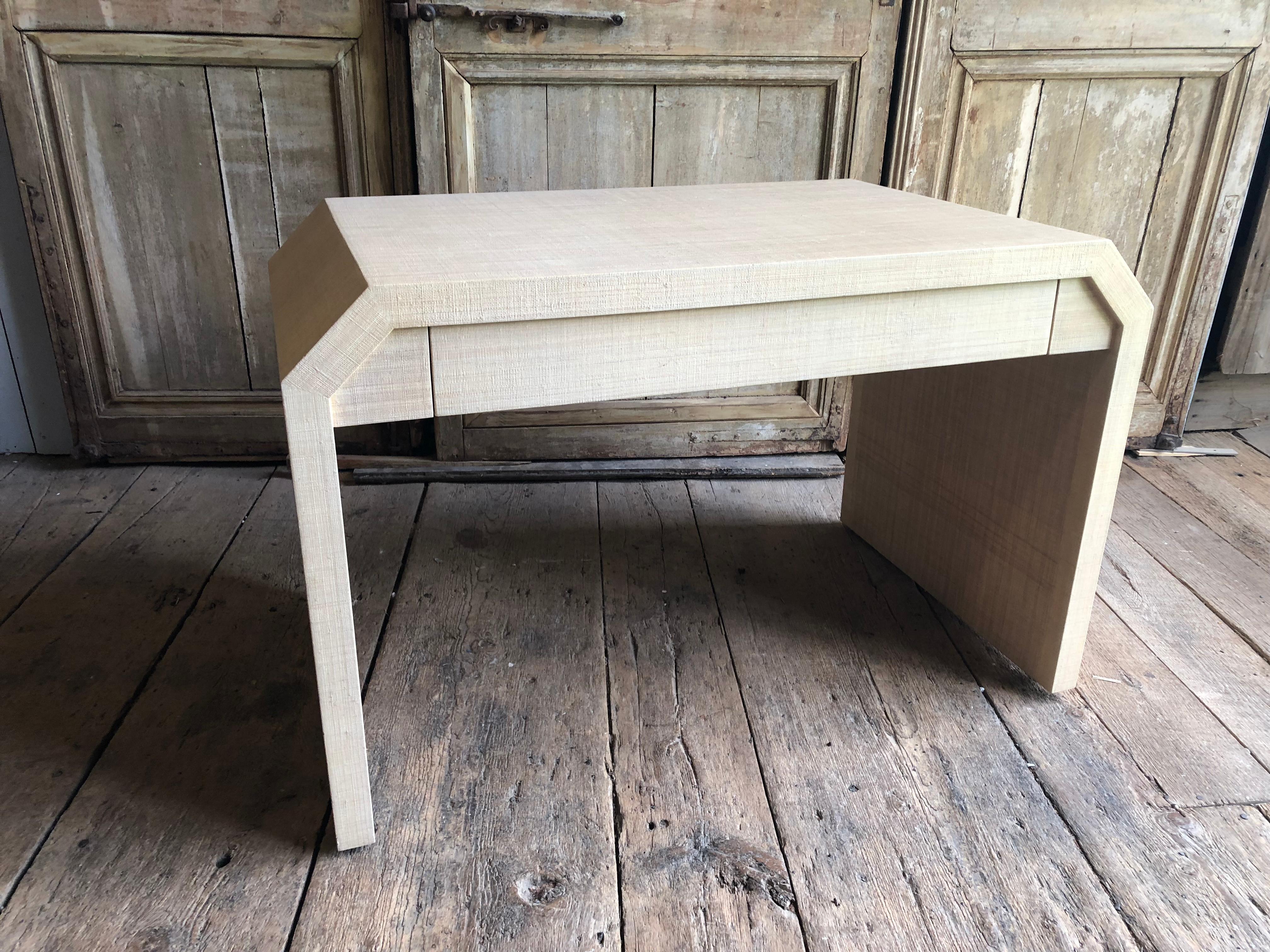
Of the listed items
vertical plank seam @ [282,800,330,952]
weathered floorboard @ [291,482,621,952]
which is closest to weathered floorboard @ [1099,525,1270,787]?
weathered floorboard @ [291,482,621,952]

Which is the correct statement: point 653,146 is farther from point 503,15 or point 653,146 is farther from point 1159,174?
point 1159,174

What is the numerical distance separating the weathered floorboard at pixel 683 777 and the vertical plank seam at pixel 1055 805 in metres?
0.29

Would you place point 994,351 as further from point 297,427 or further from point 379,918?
point 379,918

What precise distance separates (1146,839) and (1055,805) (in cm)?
9

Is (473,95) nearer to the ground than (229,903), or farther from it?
farther from it

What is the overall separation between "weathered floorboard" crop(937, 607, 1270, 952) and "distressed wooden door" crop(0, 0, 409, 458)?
1318mm

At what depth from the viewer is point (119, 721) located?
41.7 inches

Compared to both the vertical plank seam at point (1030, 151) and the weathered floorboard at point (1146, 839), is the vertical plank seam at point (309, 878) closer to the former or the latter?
the weathered floorboard at point (1146, 839)

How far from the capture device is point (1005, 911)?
0.84 meters

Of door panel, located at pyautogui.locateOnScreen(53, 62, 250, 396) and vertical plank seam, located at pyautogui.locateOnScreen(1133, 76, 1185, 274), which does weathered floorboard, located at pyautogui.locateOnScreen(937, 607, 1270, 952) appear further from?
door panel, located at pyautogui.locateOnScreen(53, 62, 250, 396)

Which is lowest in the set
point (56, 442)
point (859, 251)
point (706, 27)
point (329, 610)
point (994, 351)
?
point (56, 442)

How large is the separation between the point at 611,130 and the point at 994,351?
89 cm

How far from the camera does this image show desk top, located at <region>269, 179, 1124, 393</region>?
0.75 meters

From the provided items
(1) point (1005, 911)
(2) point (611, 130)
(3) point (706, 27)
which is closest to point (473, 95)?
(2) point (611, 130)
